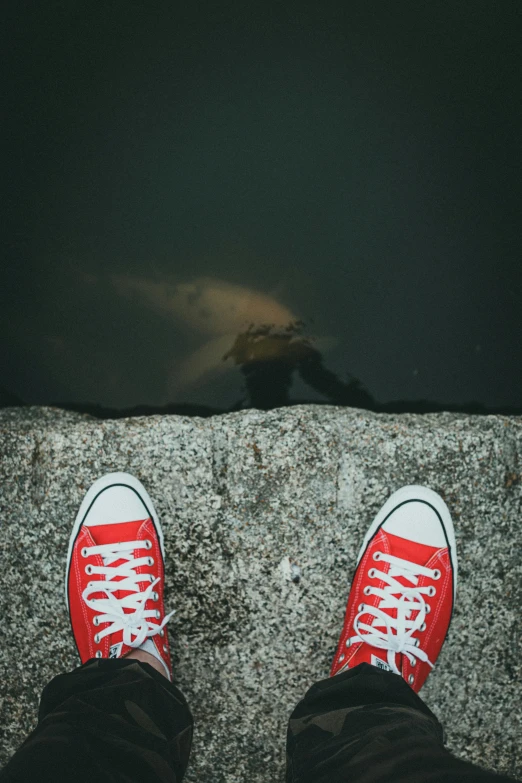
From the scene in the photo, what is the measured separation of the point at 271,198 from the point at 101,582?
1018mm

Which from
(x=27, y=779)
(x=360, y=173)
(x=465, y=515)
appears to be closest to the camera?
(x=27, y=779)

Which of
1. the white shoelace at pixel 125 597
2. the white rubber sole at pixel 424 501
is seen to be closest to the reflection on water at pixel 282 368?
the white rubber sole at pixel 424 501

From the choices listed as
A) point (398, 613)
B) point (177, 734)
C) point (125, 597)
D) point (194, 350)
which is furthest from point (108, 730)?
point (194, 350)

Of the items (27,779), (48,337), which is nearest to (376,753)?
(27,779)

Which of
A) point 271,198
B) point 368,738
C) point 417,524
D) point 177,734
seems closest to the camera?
point 368,738

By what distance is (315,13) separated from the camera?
3.80 ft

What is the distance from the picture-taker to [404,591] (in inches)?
42.9

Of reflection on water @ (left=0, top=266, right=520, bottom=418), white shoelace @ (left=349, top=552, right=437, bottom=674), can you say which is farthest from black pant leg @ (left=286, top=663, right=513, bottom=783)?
reflection on water @ (left=0, top=266, right=520, bottom=418)

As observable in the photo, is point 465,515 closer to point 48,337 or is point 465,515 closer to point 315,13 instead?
point 48,337

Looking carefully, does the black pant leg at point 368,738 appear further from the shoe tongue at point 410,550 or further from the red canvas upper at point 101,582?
the red canvas upper at point 101,582

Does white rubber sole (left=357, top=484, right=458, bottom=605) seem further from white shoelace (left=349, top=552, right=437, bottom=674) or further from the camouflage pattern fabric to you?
the camouflage pattern fabric

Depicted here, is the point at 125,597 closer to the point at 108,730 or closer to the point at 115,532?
the point at 115,532

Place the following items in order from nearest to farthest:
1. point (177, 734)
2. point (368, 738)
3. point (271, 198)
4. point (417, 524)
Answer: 1. point (368, 738)
2. point (177, 734)
3. point (417, 524)
4. point (271, 198)

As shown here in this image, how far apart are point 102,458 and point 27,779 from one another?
0.59 metres
